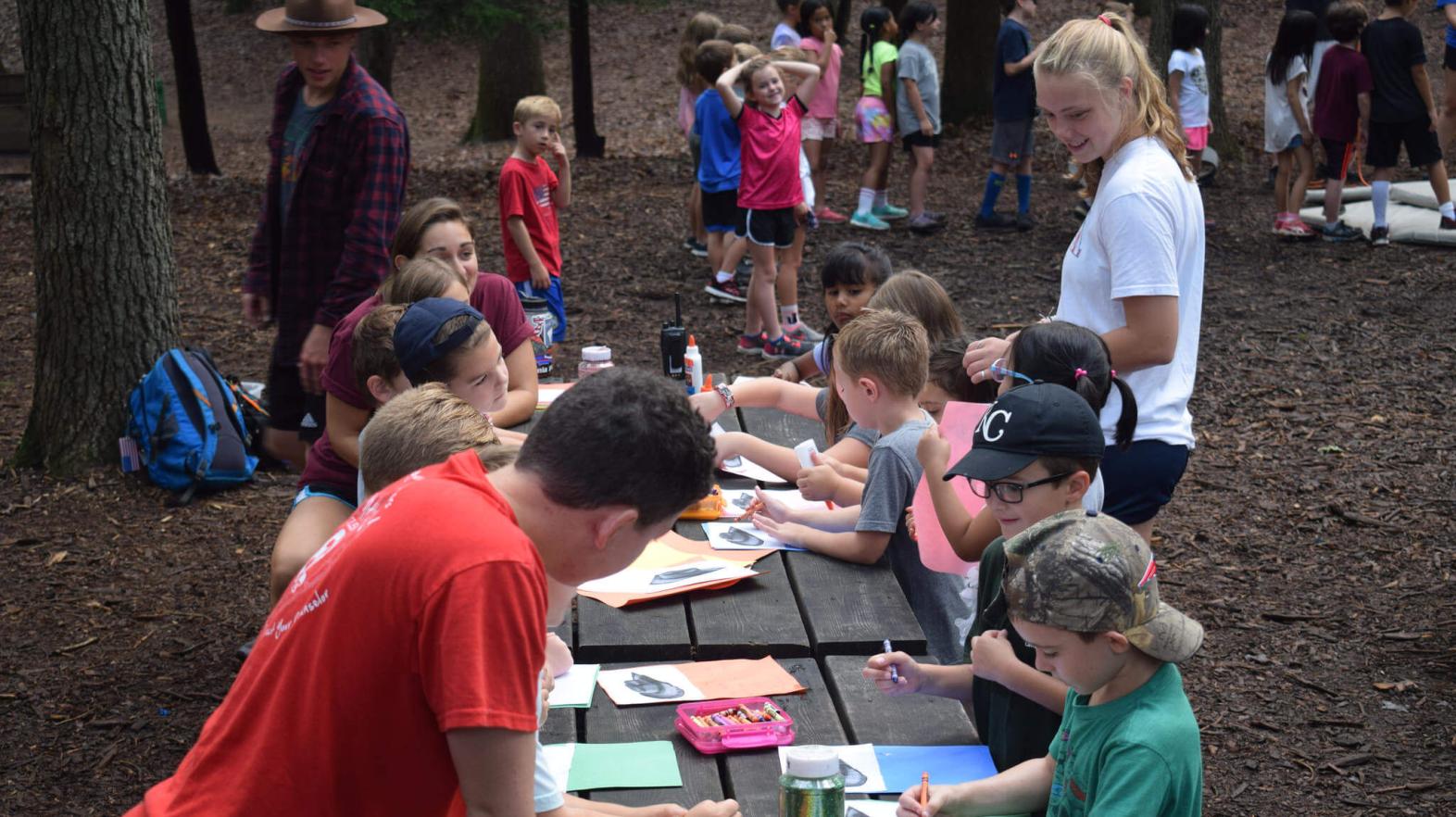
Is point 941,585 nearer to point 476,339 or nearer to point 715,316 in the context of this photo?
point 476,339

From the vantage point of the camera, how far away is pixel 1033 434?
9.13 feet

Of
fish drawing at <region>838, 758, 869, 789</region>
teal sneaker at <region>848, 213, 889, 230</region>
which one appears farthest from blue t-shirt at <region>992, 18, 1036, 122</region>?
fish drawing at <region>838, 758, 869, 789</region>

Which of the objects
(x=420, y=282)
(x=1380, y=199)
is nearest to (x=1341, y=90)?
(x=1380, y=199)

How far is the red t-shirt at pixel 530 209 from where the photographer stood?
7125 mm

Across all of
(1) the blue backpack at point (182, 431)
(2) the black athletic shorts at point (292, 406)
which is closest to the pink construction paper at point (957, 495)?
(2) the black athletic shorts at point (292, 406)

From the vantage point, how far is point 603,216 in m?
11.6

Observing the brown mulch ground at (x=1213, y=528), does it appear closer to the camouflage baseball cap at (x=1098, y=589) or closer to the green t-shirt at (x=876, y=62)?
the green t-shirt at (x=876, y=62)

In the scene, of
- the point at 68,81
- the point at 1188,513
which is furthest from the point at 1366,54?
the point at 68,81

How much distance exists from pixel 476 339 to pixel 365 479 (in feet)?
2.83

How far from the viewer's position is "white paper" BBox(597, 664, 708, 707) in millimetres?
2861

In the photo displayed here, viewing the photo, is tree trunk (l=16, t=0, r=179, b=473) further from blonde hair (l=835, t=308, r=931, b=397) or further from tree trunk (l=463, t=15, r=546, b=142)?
tree trunk (l=463, t=15, r=546, b=142)

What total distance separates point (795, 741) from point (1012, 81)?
9.31 m

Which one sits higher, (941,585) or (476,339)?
(476,339)

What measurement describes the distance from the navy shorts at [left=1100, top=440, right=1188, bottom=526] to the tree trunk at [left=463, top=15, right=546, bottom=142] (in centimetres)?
1330
